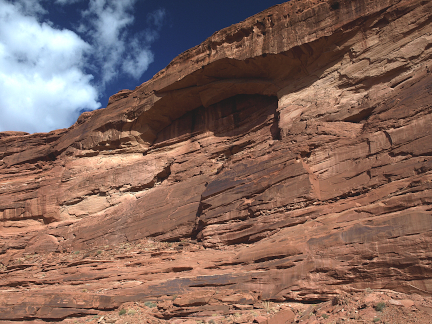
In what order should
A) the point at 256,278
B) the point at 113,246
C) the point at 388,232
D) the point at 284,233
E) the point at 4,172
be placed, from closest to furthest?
the point at 388,232 → the point at 256,278 → the point at 284,233 → the point at 113,246 → the point at 4,172

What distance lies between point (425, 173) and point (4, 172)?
2225 centimetres

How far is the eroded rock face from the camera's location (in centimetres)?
898

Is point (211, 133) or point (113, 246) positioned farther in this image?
point (211, 133)

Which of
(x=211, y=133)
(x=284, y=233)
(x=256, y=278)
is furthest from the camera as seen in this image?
(x=211, y=133)

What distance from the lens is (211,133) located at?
17594mm

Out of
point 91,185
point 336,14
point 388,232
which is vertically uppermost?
point 336,14

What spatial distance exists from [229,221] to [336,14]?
8.59 metres

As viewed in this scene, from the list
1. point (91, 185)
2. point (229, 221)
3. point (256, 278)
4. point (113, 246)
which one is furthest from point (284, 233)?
point (91, 185)

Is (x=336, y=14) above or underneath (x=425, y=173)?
above

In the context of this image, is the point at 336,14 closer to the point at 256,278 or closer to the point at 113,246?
the point at 256,278

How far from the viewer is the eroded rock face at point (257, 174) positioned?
29.5ft

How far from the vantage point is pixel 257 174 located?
12633 mm

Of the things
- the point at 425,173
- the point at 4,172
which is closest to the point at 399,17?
the point at 425,173

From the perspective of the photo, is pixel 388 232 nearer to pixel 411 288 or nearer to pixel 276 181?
pixel 411 288
